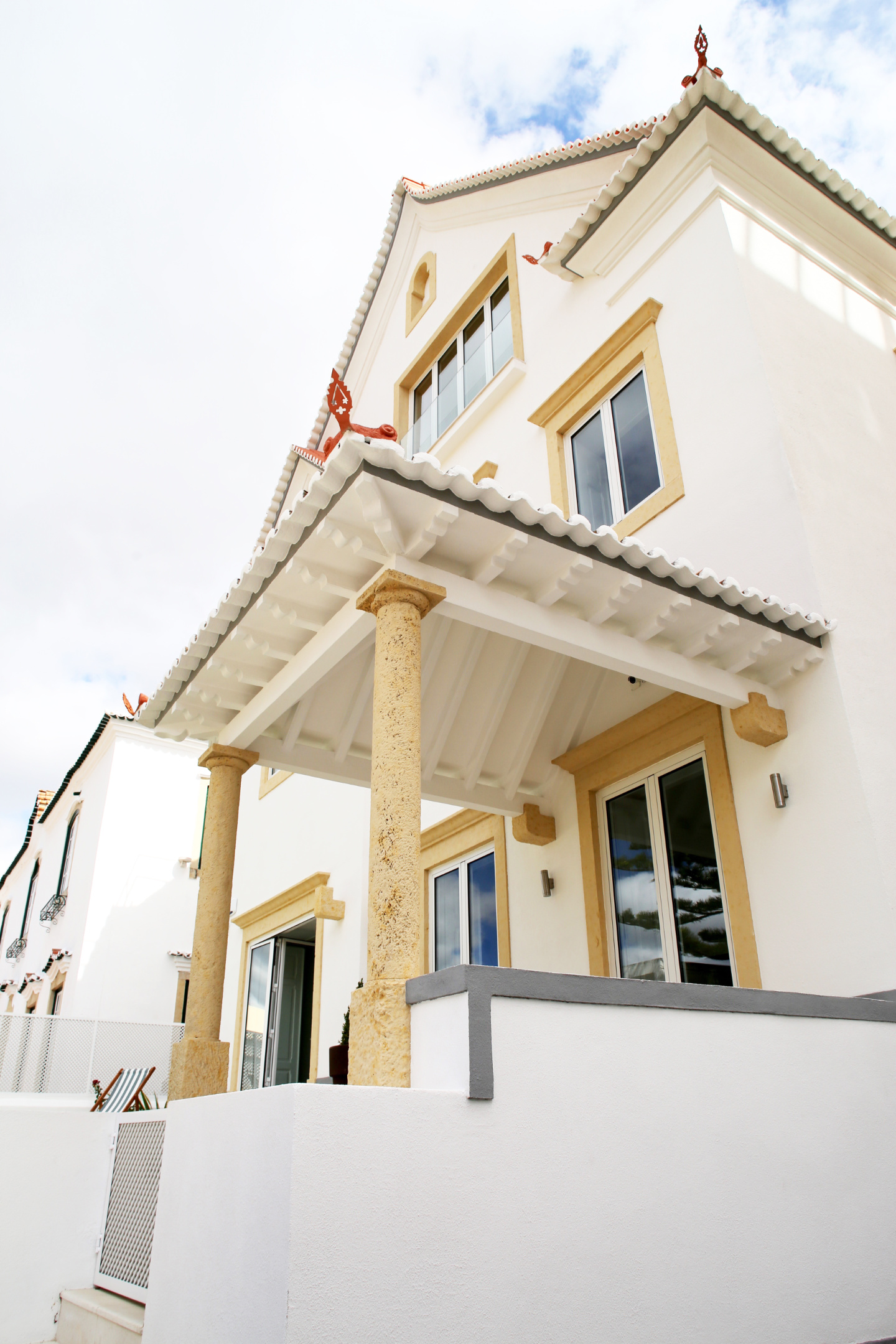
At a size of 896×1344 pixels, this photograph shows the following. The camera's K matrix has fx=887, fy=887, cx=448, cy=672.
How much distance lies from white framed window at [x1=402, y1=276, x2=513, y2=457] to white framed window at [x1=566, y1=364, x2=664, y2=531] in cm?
179

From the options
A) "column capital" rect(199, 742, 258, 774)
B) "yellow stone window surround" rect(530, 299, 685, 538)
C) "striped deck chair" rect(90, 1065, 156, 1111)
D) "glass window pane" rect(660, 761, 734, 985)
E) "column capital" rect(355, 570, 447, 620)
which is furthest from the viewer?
"striped deck chair" rect(90, 1065, 156, 1111)

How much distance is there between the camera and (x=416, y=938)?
3.82 m

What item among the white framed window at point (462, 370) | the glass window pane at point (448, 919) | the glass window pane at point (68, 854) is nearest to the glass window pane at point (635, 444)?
the white framed window at point (462, 370)

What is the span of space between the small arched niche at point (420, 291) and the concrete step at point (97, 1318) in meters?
10.8

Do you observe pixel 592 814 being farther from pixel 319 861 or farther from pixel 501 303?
pixel 501 303

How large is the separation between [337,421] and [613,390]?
637 centimetres

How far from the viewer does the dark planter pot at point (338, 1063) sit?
21.5 ft

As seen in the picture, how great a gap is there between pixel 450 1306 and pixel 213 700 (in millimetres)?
4043

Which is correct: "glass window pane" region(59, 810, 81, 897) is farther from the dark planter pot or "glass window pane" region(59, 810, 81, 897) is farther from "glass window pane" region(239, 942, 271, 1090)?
the dark planter pot

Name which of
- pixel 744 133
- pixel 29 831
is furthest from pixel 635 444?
pixel 29 831

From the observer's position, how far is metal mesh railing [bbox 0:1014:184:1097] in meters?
9.34

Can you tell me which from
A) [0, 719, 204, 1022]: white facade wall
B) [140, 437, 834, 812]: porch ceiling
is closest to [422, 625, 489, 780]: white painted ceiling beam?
[140, 437, 834, 812]: porch ceiling

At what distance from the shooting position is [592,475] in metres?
7.97

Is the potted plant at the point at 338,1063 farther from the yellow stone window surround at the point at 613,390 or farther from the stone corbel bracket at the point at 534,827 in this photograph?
the yellow stone window surround at the point at 613,390
